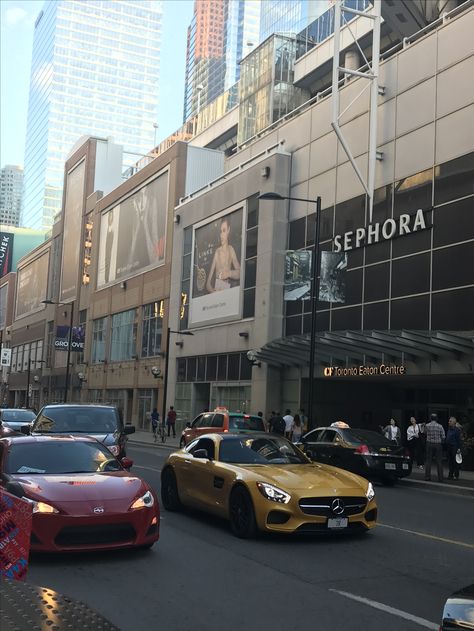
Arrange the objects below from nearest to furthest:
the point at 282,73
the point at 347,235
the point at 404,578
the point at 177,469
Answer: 1. the point at 404,578
2. the point at 177,469
3. the point at 347,235
4. the point at 282,73

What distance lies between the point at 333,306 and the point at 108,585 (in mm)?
24830

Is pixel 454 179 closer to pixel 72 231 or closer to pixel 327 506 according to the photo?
pixel 327 506

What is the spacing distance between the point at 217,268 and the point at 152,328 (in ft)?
35.0

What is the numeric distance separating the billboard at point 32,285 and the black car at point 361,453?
209 feet

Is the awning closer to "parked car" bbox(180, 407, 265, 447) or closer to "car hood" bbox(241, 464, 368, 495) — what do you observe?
"parked car" bbox(180, 407, 265, 447)

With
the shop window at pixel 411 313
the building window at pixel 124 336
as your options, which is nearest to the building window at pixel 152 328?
the building window at pixel 124 336

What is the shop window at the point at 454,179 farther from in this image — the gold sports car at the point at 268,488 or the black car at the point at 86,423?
the gold sports car at the point at 268,488

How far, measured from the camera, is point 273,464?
9984 millimetres

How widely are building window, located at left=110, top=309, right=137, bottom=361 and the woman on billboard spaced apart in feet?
43.6

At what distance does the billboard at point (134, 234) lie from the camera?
49875mm

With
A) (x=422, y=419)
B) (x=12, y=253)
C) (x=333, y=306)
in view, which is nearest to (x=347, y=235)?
(x=333, y=306)

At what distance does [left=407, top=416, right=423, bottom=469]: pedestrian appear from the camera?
2319 cm

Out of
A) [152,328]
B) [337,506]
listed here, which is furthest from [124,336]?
[337,506]

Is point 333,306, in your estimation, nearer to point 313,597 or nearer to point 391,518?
point 391,518
